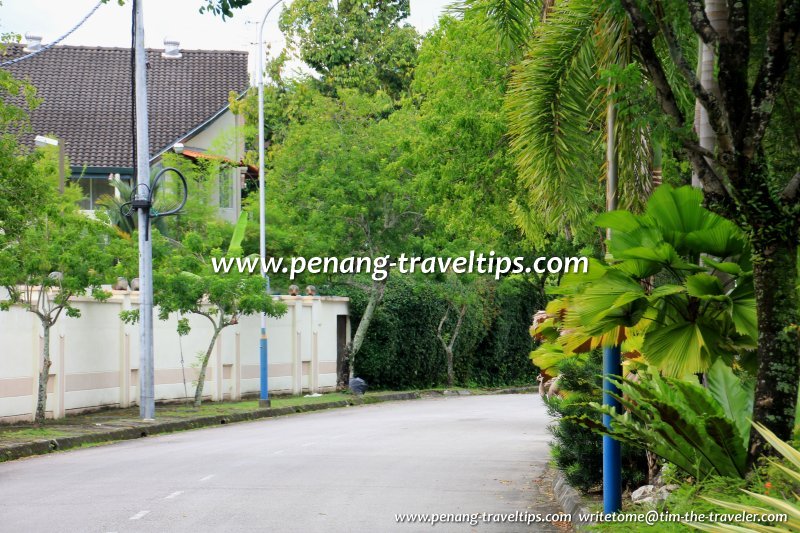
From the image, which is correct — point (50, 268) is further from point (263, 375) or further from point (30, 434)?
point (263, 375)

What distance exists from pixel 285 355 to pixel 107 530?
81.9ft

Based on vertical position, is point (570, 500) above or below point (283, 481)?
above

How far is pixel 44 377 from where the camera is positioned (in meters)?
21.3

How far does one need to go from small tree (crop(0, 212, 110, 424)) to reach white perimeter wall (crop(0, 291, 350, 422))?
1.72 ft

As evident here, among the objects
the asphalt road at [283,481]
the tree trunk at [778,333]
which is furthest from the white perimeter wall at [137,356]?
the tree trunk at [778,333]

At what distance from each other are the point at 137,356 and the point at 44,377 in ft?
18.1

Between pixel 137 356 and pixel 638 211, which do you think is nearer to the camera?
pixel 638 211

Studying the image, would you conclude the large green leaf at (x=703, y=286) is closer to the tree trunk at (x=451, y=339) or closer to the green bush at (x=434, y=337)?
the green bush at (x=434, y=337)

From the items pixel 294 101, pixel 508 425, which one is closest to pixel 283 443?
pixel 508 425

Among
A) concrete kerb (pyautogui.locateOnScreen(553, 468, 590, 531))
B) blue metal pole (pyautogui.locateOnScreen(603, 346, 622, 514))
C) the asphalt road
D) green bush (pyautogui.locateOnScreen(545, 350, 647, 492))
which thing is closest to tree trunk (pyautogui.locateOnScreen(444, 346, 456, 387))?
the asphalt road

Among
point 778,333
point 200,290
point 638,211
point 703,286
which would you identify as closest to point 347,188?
point 200,290

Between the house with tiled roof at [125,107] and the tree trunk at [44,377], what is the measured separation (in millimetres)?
19540

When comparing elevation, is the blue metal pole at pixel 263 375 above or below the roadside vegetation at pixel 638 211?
below

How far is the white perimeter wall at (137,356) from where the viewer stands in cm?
2200
